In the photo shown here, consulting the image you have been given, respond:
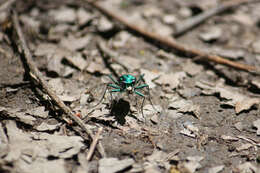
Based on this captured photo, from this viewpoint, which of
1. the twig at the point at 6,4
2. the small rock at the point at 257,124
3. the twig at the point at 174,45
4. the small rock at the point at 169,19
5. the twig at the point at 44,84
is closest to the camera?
the twig at the point at 44,84

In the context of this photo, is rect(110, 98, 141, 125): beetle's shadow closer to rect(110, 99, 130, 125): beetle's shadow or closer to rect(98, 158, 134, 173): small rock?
rect(110, 99, 130, 125): beetle's shadow

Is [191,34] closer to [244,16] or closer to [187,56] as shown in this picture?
[187,56]

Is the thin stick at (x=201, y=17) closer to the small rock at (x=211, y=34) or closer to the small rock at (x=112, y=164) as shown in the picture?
the small rock at (x=211, y=34)

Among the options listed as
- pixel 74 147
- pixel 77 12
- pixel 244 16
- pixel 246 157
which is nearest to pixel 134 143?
pixel 74 147

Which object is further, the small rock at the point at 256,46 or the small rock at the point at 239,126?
the small rock at the point at 256,46

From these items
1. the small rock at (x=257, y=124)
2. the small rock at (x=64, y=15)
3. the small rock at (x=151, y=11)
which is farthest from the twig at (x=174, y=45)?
the small rock at (x=257, y=124)

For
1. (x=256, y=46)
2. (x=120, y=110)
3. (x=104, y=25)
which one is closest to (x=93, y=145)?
(x=120, y=110)
